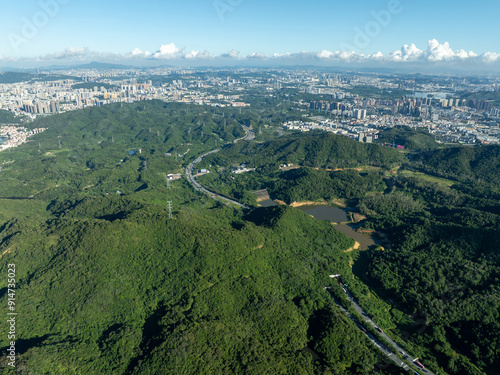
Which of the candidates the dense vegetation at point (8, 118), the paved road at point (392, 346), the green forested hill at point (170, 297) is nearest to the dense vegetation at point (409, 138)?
the green forested hill at point (170, 297)

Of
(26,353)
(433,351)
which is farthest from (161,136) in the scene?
(433,351)

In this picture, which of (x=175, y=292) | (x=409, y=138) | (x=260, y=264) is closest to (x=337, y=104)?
(x=409, y=138)

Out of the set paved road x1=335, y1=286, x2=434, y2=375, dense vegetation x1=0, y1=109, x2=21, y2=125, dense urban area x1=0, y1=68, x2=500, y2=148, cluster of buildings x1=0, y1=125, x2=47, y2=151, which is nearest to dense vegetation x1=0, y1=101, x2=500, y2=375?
paved road x1=335, y1=286, x2=434, y2=375

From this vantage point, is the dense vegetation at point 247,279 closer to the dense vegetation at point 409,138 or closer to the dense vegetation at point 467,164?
the dense vegetation at point 467,164

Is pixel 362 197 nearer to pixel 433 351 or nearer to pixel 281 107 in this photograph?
pixel 433 351

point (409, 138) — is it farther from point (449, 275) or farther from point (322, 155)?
point (449, 275)

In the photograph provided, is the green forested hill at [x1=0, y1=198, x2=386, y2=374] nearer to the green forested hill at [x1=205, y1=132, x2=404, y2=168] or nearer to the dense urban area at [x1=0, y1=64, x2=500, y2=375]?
the dense urban area at [x1=0, y1=64, x2=500, y2=375]
